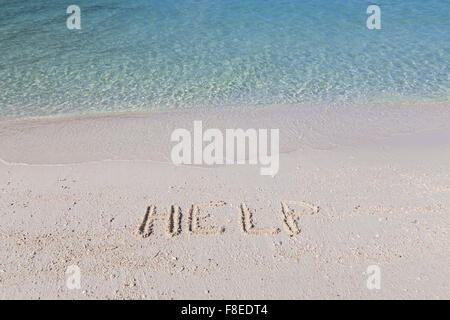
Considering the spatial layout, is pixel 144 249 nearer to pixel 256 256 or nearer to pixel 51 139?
pixel 256 256

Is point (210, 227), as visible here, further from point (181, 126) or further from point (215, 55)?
point (215, 55)

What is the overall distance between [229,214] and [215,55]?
6.46 m

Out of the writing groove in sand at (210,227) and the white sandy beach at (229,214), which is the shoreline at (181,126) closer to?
the white sandy beach at (229,214)

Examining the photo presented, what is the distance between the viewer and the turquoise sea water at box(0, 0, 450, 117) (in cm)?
843

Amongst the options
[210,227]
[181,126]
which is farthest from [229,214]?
[181,126]

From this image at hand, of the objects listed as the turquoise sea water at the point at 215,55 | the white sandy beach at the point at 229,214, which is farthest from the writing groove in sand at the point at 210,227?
the turquoise sea water at the point at 215,55

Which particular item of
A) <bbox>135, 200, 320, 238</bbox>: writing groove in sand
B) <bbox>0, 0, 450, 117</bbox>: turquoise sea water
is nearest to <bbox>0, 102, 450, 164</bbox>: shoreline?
<bbox>0, 0, 450, 117</bbox>: turquoise sea water

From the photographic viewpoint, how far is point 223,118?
7488mm

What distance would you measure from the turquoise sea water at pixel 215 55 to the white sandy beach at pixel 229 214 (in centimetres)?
140

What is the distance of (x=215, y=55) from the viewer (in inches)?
410

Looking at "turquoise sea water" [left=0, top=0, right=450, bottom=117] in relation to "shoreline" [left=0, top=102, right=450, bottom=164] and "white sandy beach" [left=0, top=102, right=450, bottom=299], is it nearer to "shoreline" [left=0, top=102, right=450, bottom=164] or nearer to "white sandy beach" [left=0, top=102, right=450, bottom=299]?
"shoreline" [left=0, top=102, right=450, bottom=164]

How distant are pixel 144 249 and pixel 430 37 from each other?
34.3ft

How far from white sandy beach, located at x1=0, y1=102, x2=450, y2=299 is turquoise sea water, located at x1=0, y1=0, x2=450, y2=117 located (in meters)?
1.40

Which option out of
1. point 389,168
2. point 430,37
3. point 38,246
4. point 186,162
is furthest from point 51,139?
point 430,37
